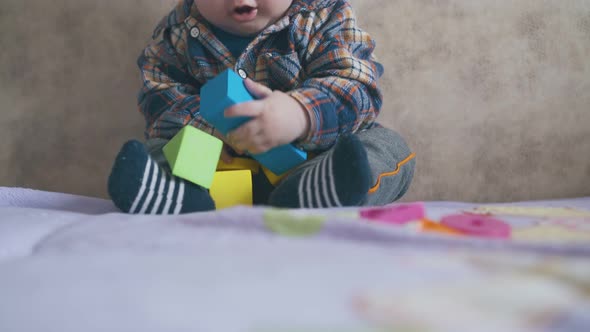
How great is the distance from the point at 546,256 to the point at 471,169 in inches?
27.8

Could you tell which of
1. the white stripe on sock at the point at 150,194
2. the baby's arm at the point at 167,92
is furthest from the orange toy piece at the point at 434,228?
the baby's arm at the point at 167,92

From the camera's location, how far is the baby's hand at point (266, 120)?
2.03 ft

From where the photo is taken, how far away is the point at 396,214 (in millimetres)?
414

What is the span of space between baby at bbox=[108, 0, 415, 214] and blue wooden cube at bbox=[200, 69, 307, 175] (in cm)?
1

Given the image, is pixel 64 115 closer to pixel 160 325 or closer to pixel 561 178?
pixel 160 325

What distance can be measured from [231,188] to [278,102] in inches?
5.9

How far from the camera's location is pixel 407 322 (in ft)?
0.78

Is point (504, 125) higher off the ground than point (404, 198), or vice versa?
point (504, 125)

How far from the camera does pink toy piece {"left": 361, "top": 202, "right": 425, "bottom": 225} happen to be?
40 centimetres

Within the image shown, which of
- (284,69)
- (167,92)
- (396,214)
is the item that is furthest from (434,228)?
(167,92)

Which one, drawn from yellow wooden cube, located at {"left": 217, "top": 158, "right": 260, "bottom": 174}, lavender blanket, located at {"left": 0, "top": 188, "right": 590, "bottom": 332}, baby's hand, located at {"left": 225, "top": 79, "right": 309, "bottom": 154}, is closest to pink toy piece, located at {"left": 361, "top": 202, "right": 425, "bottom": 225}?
lavender blanket, located at {"left": 0, "top": 188, "right": 590, "bottom": 332}

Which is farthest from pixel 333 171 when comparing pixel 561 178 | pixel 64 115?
pixel 64 115

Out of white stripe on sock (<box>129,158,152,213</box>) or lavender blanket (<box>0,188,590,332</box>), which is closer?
lavender blanket (<box>0,188,590,332</box>)

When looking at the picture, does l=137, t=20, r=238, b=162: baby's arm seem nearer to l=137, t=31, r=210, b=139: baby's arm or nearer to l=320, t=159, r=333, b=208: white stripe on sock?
l=137, t=31, r=210, b=139: baby's arm
